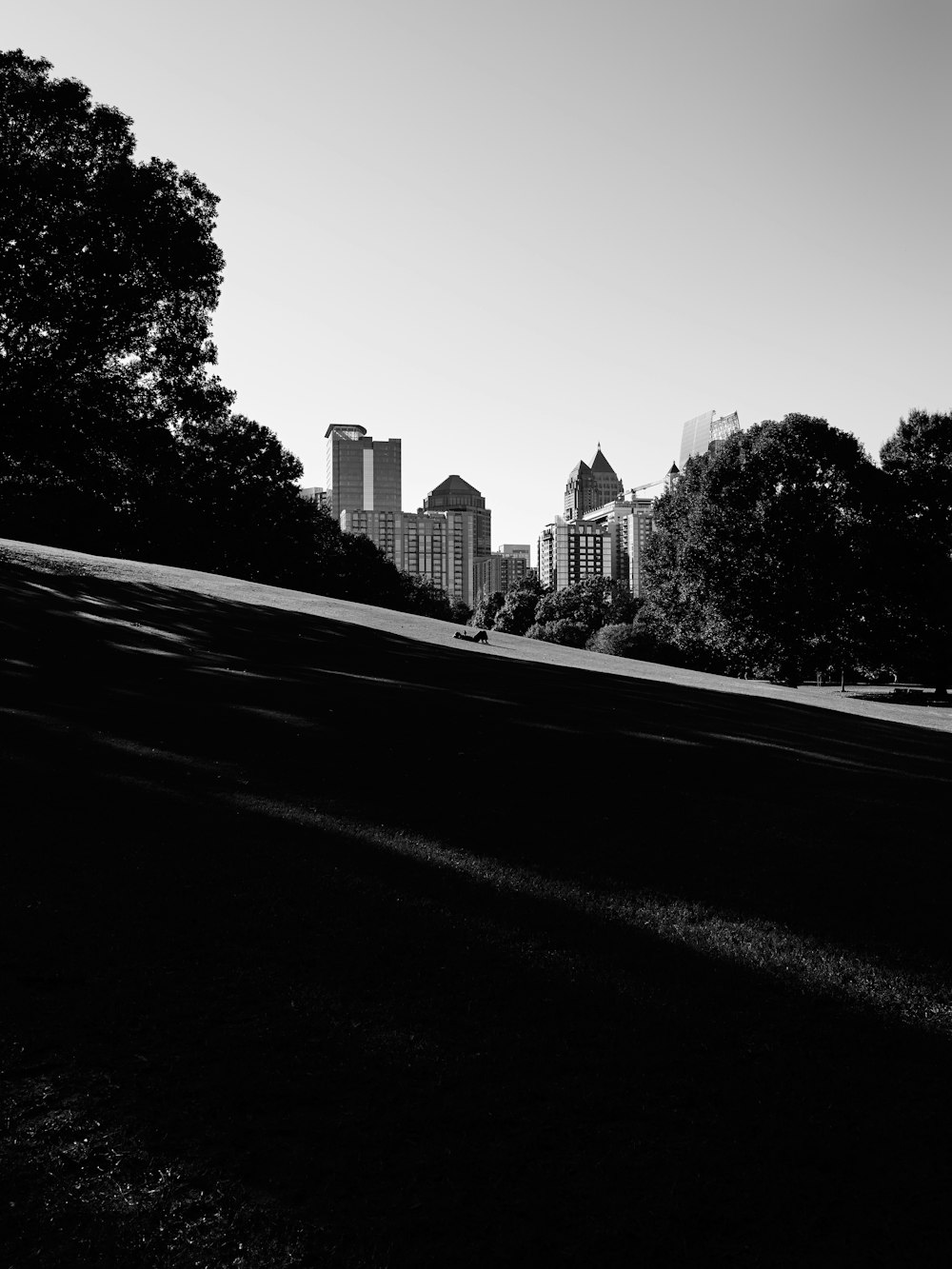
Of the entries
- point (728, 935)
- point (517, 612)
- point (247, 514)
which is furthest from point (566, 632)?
point (728, 935)

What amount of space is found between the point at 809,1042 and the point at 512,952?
6.23 ft

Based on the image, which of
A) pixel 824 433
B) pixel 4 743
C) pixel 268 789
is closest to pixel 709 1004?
pixel 268 789

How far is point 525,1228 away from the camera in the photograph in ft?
12.2

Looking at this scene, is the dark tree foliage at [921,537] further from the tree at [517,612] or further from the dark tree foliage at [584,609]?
the tree at [517,612]

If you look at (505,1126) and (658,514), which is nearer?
(505,1126)

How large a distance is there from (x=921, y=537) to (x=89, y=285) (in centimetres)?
3396

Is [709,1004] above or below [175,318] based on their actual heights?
below

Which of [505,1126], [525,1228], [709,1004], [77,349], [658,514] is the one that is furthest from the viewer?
[658,514]

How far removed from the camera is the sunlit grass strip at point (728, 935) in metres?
5.85

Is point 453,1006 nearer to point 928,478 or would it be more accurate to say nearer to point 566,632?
point 928,478

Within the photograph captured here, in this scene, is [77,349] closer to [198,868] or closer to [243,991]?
[198,868]

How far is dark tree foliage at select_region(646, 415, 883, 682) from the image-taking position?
3991 centimetres

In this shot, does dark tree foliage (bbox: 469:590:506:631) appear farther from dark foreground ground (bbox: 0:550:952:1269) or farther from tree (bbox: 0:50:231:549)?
dark foreground ground (bbox: 0:550:952:1269)

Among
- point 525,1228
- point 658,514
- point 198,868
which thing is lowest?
point 525,1228
